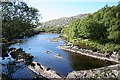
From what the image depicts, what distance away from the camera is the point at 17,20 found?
1956cm

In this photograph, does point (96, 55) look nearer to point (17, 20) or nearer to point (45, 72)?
point (45, 72)

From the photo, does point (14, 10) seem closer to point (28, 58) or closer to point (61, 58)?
point (28, 58)

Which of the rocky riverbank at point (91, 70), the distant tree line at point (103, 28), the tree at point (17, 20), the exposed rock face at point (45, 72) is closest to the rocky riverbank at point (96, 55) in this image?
the rocky riverbank at point (91, 70)

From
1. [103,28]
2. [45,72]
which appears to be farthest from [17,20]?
[103,28]

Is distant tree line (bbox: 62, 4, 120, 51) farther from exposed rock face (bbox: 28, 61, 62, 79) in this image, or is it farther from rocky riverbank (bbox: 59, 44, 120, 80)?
exposed rock face (bbox: 28, 61, 62, 79)

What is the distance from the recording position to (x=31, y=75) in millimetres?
35781

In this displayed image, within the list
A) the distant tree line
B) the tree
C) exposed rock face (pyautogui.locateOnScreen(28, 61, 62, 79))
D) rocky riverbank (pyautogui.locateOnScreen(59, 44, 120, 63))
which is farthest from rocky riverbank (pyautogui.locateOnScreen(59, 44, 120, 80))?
the tree

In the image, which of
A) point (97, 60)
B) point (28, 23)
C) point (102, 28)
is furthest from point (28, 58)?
point (102, 28)

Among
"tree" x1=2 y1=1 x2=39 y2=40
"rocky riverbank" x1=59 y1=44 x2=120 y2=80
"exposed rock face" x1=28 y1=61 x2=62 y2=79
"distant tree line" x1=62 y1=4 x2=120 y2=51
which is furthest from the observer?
"distant tree line" x1=62 y1=4 x2=120 y2=51

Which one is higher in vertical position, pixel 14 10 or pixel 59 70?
pixel 14 10

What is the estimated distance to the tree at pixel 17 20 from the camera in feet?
62.6

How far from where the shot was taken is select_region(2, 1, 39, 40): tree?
62.6 feet

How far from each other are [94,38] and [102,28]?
337 cm

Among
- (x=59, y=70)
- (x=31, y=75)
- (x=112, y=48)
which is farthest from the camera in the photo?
(x=112, y=48)
